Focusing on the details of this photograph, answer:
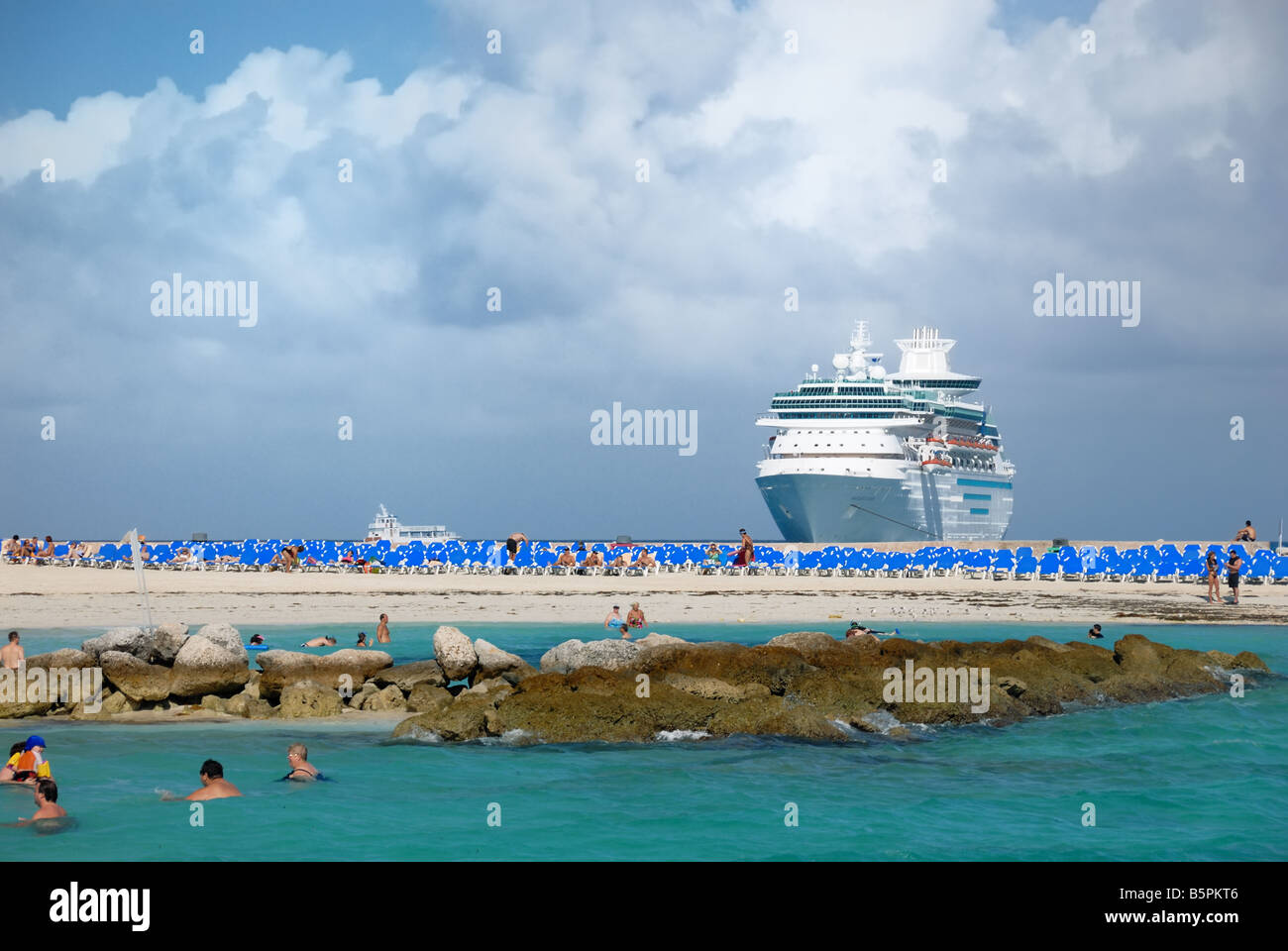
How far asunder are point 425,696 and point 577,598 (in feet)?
50.3

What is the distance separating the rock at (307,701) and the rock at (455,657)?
155 cm

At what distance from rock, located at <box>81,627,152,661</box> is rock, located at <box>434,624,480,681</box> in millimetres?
3879

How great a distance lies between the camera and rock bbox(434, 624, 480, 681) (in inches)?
623

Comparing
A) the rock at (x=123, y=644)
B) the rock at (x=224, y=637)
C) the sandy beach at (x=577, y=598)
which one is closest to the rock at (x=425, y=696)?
the rock at (x=224, y=637)

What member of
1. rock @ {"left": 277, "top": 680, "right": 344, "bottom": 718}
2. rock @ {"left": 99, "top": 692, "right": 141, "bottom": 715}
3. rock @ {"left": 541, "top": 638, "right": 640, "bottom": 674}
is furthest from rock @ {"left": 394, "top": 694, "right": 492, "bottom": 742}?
rock @ {"left": 99, "top": 692, "right": 141, "bottom": 715}

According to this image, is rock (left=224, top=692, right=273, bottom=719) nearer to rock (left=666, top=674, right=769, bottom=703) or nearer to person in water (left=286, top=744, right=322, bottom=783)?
person in water (left=286, top=744, right=322, bottom=783)

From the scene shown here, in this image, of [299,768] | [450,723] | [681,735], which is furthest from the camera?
[681,735]

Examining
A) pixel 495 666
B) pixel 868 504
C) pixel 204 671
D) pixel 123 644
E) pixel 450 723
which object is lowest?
pixel 450 723

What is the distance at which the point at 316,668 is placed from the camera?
1575cm

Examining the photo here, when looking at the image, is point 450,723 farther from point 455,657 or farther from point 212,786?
point 212,786

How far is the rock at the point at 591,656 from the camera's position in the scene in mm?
15680

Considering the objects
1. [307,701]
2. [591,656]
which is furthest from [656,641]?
[307,701]

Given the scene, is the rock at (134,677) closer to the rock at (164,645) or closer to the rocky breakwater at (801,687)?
the rock at (164,645)
